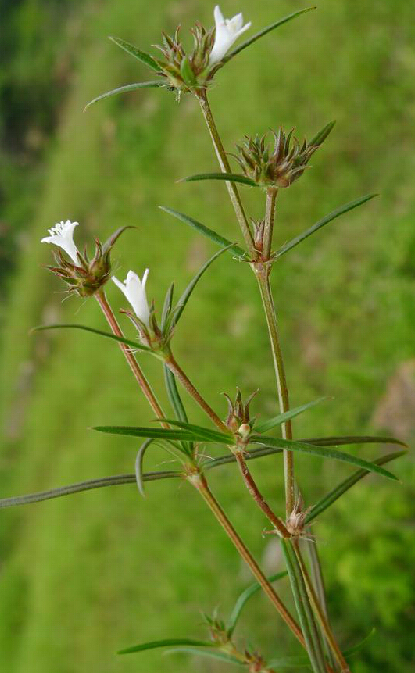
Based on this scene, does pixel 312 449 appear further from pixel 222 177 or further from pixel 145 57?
pixel 145 57

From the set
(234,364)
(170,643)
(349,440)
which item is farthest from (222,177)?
(234,364)

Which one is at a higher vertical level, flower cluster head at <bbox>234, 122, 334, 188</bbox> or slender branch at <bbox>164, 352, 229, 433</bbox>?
flower cluster head at <bbox>234, 122, 334, 188</bbox>

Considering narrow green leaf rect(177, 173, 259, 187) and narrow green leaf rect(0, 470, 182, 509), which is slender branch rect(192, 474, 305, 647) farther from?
narrow green leaf rect(177, 173, 259, 187)

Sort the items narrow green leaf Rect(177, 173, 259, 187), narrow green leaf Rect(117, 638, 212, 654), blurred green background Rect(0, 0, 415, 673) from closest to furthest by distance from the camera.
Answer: narrow green leaf Rect(177, 173, 259, 187)
narrow green leaf Rect(117, 638, 212, 654)
blurred green background Rect(0, 0, 415, 673)

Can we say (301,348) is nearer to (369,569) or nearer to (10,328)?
(369,569)

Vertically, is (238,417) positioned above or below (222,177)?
below

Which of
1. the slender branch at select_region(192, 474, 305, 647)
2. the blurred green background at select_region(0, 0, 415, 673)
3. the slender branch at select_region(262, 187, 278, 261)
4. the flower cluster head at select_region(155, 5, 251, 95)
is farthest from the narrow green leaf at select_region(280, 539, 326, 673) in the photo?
the flower cluster head at select_region(155, 5, 251, 95)

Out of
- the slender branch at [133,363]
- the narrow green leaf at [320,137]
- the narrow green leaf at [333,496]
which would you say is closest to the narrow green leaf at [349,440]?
the narrow green leaf at [333,496]
